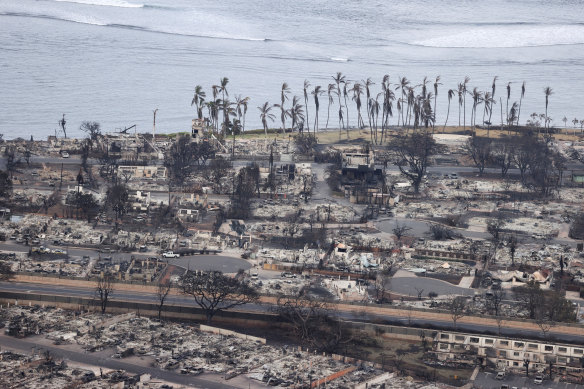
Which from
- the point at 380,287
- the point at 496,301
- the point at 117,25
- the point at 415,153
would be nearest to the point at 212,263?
the point at 380,287

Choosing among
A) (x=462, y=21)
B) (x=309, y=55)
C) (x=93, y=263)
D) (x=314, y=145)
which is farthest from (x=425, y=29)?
(x=93, y=263)

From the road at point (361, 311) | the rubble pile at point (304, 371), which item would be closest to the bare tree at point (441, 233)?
the road at point (361, 311)

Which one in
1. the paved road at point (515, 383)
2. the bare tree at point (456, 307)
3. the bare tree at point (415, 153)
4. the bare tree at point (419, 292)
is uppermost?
the bare tree at point (415, 153)

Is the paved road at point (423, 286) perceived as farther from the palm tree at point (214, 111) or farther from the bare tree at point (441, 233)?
the palm tree at point (214, 111)

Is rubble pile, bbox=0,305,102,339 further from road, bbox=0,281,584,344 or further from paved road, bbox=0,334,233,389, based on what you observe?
road, bbox=0,281,584,344

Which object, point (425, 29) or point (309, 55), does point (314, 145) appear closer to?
point (309, 55)

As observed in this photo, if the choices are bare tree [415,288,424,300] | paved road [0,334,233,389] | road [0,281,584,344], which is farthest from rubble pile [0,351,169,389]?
bare tree [415,288,424,300]
